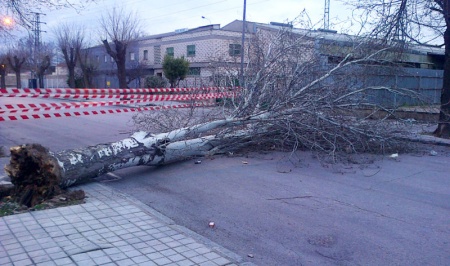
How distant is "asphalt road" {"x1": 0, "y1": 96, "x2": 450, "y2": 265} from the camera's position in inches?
201

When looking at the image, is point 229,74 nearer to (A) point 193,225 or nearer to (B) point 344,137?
(B) point 344,137

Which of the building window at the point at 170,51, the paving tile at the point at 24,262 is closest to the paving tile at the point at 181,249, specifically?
the paving tile at the point at 24,262

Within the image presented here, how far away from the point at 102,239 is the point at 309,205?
3098 mm

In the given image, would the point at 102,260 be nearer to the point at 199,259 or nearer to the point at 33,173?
the point at 199,259

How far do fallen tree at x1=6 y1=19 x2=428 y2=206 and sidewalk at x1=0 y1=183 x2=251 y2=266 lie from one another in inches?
71.8

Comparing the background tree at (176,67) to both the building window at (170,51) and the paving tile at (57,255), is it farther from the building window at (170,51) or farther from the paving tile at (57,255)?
the paving tile at (57,255)

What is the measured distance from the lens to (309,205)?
6738 millimetres

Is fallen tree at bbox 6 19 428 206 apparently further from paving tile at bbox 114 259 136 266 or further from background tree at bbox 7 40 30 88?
background tree at bbox 7 40 30 88

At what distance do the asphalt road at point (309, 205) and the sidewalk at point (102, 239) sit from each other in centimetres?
37


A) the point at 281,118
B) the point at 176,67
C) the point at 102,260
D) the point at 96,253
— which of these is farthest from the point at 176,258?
the point at 176,67

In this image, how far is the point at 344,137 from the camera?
10156mm

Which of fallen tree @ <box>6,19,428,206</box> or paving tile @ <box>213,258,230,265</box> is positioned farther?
fallen tree @ <box>6,19,428,206</box>

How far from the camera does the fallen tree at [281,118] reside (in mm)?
9023

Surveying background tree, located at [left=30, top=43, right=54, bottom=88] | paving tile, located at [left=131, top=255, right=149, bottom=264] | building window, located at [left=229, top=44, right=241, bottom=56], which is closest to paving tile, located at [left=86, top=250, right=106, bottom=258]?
paving tile, located at [left=131, top=255, right=149, bottom=264]
